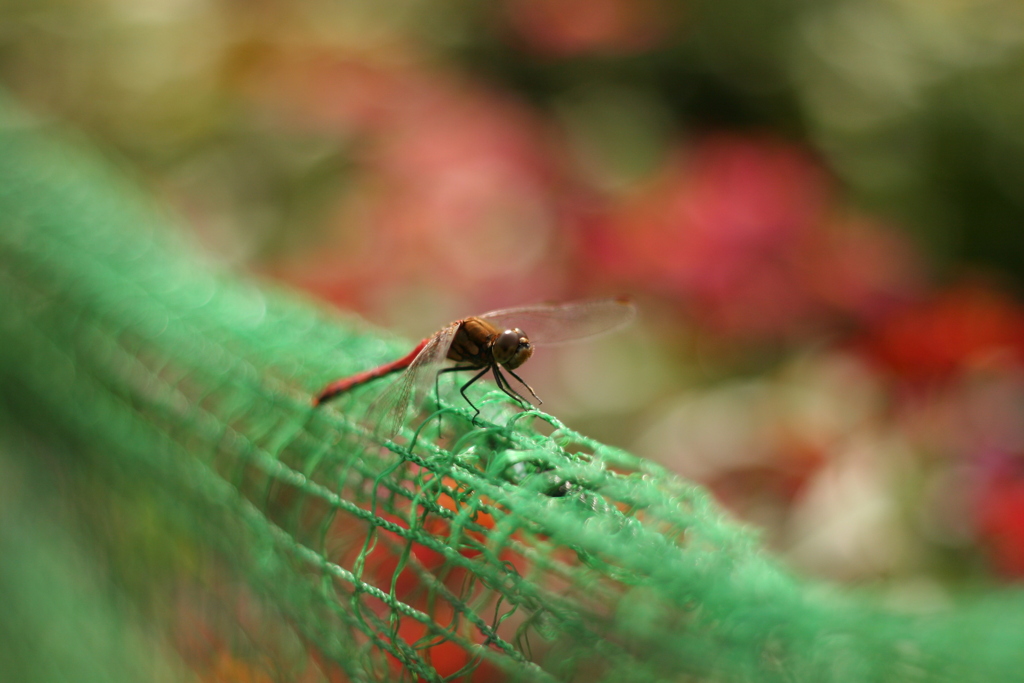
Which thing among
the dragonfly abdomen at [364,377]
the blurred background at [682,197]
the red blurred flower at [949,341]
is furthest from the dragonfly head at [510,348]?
the red blurred flower at [949,341]

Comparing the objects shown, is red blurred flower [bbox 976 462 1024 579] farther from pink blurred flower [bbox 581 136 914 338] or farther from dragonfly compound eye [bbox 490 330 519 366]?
dragonfly compound eye [bbox 490 330 519 366]

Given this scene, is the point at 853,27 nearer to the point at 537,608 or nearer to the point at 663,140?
the point at 663,140

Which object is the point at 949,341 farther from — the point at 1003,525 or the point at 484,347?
the point at 484,347

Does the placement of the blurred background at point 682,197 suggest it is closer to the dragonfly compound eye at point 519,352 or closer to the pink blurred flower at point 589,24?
the pink blurred flower at point 589,24

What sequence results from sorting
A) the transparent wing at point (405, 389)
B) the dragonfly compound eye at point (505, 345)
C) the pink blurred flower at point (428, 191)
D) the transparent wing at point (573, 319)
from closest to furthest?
the transparent wing at point (405, 389) → the dragonfly compound eye at point (505, 345) → the transparent wing at point (573, 319) → the pink blurred flower at point (428, 191)

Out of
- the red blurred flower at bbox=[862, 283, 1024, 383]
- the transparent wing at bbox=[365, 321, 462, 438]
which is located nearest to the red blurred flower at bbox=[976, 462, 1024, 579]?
the red blurred flower at bbox=[862, 283, 1024, 383]

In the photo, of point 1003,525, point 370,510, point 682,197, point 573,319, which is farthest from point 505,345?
point 682,197
